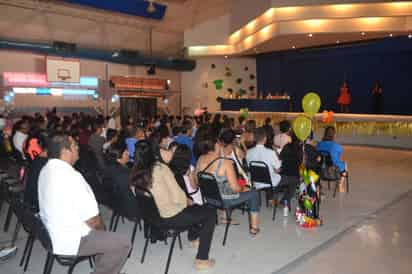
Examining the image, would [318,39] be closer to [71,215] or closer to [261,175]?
[261,175]

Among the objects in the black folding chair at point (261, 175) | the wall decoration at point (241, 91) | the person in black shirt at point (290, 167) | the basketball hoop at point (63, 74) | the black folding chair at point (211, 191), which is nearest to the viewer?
the black folding chair at point (211, 191)

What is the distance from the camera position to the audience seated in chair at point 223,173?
378 centimetres

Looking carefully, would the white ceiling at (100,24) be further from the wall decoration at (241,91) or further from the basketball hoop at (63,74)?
the wall decoration at (241,91)

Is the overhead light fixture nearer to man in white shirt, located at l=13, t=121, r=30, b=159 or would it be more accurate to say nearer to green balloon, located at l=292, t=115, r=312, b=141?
man in white shirt, located at l=13, t=121, r=30, b=159

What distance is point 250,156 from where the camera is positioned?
4934 millimetres

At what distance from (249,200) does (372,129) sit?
9.96 metres

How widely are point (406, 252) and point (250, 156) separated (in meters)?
2.08

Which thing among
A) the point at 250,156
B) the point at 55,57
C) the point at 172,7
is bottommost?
the point at 250,156

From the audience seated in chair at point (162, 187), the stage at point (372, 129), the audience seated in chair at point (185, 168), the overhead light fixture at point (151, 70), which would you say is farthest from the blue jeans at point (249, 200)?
the overhead light fixture at point (151, 70)

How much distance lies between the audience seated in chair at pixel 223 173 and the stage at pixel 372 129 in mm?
9608

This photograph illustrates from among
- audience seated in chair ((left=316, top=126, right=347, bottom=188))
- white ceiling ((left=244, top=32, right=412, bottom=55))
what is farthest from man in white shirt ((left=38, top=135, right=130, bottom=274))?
white ceiling ((left=244, top=32, right=412, bottom=55))

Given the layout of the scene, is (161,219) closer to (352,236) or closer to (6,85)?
(352,236)

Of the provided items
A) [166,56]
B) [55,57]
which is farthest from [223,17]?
[55,57]

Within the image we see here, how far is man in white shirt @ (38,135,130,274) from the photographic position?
2510 mm
